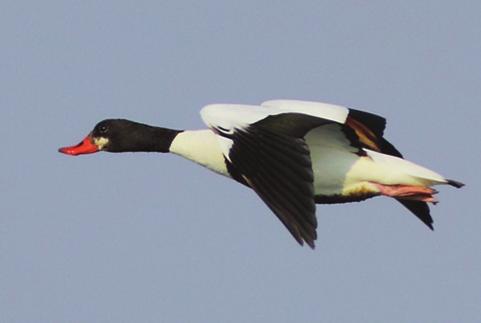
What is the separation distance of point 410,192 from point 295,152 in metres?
1.67

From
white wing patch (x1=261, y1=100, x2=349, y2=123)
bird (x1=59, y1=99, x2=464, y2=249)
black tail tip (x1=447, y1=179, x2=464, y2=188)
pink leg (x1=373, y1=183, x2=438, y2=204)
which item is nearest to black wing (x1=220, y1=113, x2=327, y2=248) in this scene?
bird (x1=59, y1=99, x2=464, y2=249)

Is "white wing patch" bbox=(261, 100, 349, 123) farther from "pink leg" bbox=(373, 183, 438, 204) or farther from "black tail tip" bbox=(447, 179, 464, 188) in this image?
"black tail tip" bbox=(447, 179, 464, 188)

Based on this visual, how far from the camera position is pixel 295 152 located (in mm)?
11352

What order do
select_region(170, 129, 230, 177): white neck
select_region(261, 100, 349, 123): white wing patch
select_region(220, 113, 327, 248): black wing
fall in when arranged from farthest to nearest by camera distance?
1. select_region(261, 100, 349, 123): white wing patch
2. select_region(170, 129, 230, 177): white neck
3. select_region(220, 113, 327, 248): black wing

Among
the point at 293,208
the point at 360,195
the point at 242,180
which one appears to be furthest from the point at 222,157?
the point at 293,208

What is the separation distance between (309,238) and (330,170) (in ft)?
6.35

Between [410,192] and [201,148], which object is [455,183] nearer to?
[410,192]

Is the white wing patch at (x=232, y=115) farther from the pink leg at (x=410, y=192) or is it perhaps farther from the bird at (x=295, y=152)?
the pink leg at (x=410, y=192)

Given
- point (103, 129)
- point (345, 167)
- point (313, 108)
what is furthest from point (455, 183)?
point (103, 129)

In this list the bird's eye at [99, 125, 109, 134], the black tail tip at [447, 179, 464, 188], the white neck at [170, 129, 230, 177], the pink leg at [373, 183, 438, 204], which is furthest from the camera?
the bird's eye at [99, 125, 109, 134]

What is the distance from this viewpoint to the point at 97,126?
14.4 meters

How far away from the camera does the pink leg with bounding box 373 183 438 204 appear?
12695 millimetres

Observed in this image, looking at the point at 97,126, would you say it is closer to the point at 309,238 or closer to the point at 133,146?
the point at 133,146

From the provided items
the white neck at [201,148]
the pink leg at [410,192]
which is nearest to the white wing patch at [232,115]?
the white neck at [201,148]
